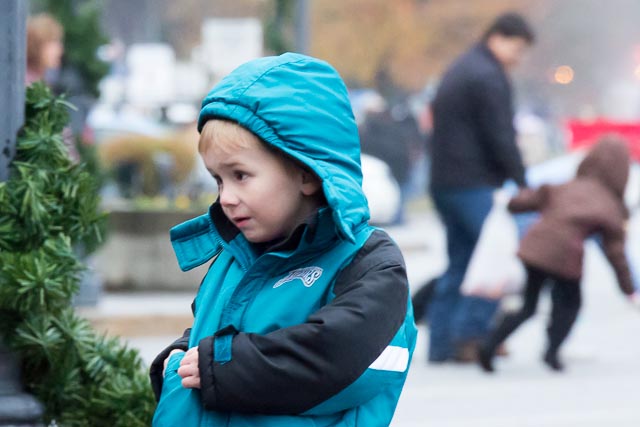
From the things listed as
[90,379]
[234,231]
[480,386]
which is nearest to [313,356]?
[234,231]

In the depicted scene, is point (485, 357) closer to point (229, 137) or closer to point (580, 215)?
point (580, 215)

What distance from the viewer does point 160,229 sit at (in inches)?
483

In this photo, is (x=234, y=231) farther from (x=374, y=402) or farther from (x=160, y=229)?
(x=160, y=229)

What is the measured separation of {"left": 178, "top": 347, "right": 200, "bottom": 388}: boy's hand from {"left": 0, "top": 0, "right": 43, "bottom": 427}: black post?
1.24 m

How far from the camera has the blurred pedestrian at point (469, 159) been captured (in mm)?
9328

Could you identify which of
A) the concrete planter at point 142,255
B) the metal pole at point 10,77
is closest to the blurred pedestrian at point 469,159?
the concrete planter at point 142,255

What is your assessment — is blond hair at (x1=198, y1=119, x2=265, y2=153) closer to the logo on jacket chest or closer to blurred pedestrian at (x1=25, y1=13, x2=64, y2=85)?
the logo on jacket chest

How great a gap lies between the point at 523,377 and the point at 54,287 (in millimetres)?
5624

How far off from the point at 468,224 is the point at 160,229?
11.9ft

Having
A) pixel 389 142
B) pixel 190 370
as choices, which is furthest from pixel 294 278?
pixel 389 142

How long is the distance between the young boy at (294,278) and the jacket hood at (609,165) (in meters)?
6.38

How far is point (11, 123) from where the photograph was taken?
4.20 m

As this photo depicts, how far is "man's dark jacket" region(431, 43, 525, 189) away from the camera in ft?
30.6

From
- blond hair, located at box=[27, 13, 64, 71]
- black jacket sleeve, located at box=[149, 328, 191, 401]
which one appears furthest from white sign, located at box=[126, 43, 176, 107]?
black jacket sleeve, located at box=[149, 328, 191, 401]
